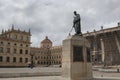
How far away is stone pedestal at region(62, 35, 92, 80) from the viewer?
16297 mm

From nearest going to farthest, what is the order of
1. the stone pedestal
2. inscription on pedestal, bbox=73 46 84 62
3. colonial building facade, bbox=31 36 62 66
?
the stone pedestal → inscription on pedestal, bbox=73 46 84 62 → colonial building facade, bbox=31 36 62 66

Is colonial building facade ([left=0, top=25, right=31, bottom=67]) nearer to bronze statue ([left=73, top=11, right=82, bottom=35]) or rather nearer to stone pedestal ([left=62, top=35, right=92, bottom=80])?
bronze statue ([left=73, top=11, right=82, bottom=35])

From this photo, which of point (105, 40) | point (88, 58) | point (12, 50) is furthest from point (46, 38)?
point (88, 58)

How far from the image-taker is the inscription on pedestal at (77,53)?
16.6m

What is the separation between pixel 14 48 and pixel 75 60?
70.9 metres

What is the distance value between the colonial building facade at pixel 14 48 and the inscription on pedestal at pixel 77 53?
65320 millimetres

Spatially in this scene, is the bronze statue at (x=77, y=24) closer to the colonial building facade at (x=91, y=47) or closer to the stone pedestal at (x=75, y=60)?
the stone pedestal at (x=75, y=60)

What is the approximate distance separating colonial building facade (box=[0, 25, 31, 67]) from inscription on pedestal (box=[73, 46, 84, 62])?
6532 cm

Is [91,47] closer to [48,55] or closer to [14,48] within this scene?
[14,48]

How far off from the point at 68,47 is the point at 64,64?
1358mm

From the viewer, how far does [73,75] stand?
1623 centimetres

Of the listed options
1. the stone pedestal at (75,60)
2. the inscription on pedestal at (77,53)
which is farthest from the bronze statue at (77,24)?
the inscription on pedestal at (77,53)

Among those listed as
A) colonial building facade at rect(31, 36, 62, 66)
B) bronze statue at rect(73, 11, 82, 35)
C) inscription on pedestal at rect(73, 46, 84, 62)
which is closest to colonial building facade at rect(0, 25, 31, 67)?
colonial building facade at rect(31, 36, 62, 66)

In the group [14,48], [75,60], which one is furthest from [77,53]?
[14,48]
